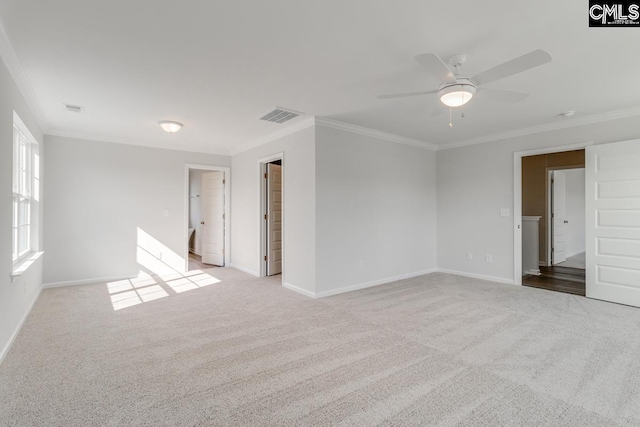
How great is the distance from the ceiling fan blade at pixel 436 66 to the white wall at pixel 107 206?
5143 mm

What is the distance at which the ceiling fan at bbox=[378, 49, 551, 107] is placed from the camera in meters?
1.98

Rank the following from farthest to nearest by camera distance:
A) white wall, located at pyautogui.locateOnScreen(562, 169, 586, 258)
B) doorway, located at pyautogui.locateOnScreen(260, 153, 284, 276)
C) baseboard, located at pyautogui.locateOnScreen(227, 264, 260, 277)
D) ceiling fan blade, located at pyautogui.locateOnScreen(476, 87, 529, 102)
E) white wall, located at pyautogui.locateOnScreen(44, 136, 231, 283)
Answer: white wall, located at pyautogui.locateOnScreen(562, 169, 586, 258), baseboard, located at pyautogui.locateOnScreen(227, 264, 260, 277), doorway, located at pyautogui.locateOnScreen(260, 153, 284, 276), white wall, located at pyautogui.locateOnScreen(44, 136, 231, 283), ceiling fan blade, located at pyautogui.locateOnScreen(476, 87, 529, 102)

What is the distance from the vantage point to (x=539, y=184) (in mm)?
6836

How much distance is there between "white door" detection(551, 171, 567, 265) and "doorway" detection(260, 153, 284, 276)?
6001 millimetres

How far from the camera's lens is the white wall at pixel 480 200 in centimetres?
495

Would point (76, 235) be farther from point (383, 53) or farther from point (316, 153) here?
point (383, 53)

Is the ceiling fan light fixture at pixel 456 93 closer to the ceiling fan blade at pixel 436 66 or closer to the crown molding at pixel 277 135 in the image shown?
the ceiling fan blade at pixel 436 66

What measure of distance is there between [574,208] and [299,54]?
872 cm

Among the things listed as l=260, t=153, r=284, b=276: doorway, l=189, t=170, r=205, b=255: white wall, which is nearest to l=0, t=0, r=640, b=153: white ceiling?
l=260, t=153, r=284, b=276: doorway

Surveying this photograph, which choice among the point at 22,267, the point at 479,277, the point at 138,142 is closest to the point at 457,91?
the point at 479,277

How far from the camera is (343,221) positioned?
4.61 m

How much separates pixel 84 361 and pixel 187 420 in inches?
52.4

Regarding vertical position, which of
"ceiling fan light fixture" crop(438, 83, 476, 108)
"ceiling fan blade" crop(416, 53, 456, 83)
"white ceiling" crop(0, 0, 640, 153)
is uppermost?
"white ceiling" crop(0, 0, 640, 153)

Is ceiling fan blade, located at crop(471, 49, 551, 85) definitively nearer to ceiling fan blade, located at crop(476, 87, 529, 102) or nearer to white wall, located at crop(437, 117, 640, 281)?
ceiling fan blade, located at crop(476, 87, 529, 102)
